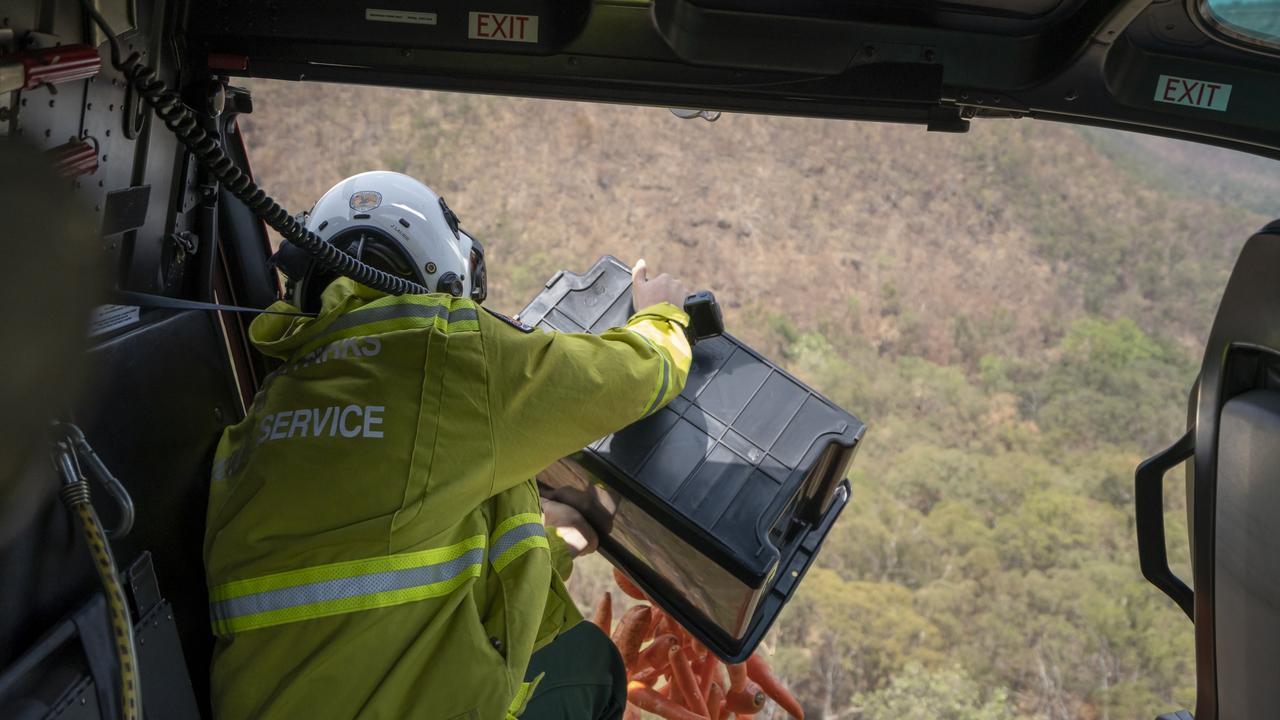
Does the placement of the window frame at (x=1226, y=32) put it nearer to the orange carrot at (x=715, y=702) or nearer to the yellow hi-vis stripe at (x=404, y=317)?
the yellow hi-vis stripe at (x=404, y=317)

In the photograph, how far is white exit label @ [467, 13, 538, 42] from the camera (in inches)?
83.6

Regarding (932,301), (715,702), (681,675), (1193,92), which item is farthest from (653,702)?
(932,301)

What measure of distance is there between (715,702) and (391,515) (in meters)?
1.99

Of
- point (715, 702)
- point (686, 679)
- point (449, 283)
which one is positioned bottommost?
point (715, 702)

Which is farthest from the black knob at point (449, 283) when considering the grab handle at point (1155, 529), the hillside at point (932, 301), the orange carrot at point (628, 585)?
the hillside at point (932, 301)

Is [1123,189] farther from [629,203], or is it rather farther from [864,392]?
[629,203]

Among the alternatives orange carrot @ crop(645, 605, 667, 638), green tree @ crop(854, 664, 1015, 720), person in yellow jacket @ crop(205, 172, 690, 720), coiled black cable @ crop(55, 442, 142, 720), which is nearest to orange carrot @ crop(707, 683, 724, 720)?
orange carrot @ crop(645, 605, 667, 638)

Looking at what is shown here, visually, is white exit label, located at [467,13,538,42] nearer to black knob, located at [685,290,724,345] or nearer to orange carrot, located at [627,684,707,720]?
black knob, located at [685,290,724,345]

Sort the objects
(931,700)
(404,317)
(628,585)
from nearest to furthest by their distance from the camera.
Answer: (404,317), (628,585), (931,700)

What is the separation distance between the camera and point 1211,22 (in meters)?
2.13

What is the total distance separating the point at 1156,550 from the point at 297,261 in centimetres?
224

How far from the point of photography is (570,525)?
9.05 ft

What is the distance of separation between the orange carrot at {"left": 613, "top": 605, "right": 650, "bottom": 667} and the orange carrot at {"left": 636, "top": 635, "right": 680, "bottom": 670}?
0.10 feet

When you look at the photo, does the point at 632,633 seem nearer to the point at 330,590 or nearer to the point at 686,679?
the point at 686,679
